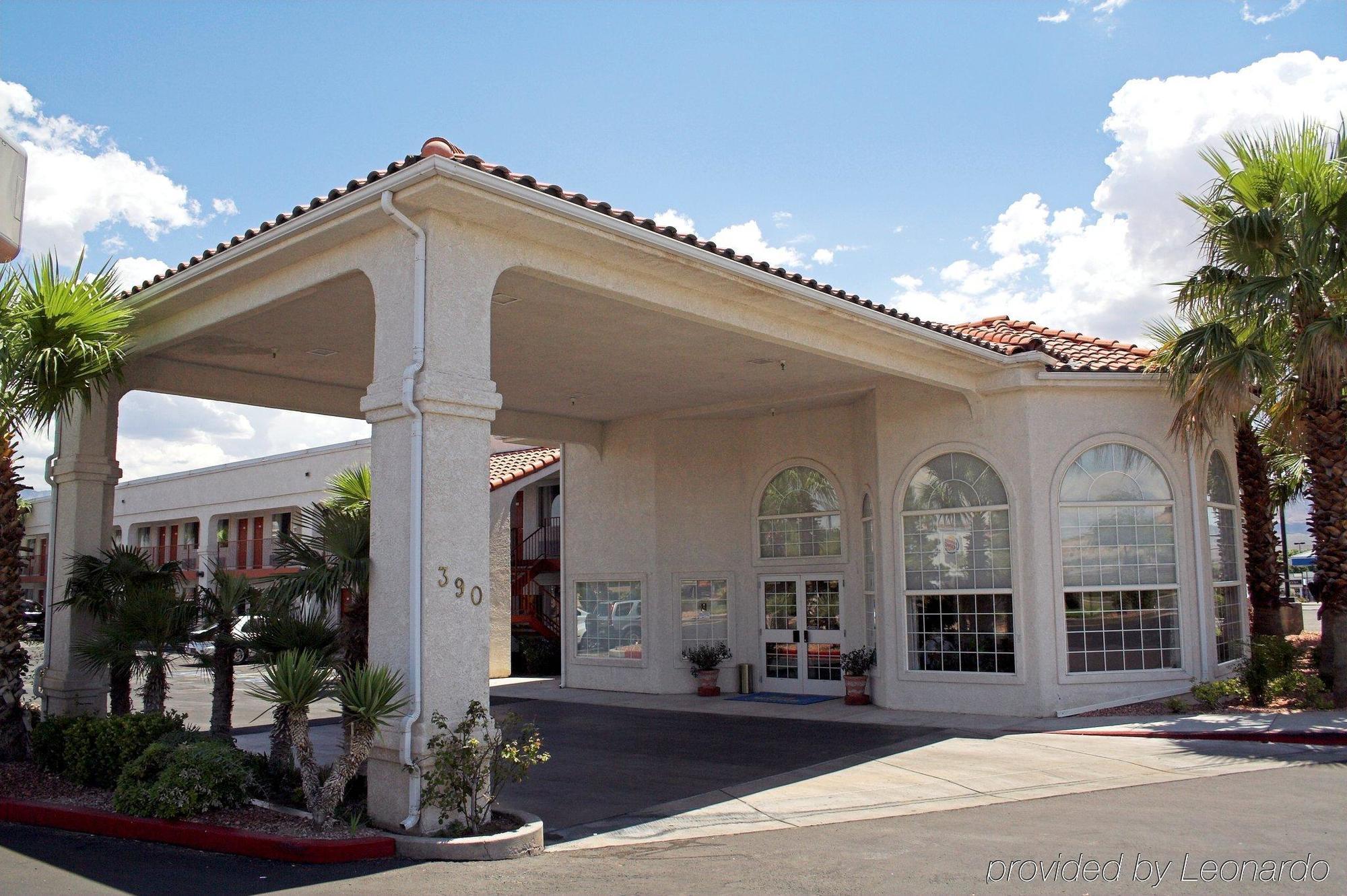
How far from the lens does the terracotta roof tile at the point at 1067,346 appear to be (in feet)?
50.3

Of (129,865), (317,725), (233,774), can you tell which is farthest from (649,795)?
(317,725)

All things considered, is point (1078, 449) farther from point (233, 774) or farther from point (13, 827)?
point (13, 827)

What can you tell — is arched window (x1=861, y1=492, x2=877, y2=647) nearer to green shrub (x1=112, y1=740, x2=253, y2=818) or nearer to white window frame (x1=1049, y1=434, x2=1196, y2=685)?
white window frame (x1=1049, y1=434, x2=1196, y2=685)

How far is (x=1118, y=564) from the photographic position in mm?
15156

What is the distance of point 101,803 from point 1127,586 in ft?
42.2

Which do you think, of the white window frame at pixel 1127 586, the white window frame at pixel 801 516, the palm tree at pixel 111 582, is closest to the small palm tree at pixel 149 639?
the palm tree at pixel 111 582

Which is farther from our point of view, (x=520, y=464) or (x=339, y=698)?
(x=520, y=464)

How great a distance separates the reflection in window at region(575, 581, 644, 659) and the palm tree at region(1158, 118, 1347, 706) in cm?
1006

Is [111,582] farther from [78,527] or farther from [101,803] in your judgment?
[101,803]

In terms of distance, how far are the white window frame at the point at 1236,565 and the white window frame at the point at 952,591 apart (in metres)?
3.05

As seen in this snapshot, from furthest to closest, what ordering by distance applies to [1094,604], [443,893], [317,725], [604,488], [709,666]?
[604,488]
[709,666]
[317,725]
[1094,604]
[443,893]

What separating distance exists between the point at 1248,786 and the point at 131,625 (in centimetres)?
1083

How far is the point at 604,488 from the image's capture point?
20.6 metres

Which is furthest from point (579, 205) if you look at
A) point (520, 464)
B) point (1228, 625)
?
point (520, 464)
